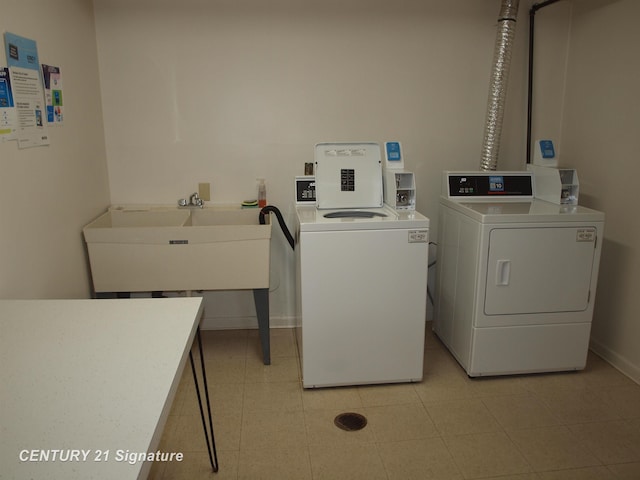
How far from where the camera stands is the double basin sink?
2770 millimetres

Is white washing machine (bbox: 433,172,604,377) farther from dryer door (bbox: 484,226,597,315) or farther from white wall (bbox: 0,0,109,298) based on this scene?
white wall (bbox: 0,0,109,298)

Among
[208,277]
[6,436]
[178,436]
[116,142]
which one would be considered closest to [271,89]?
[116,142]

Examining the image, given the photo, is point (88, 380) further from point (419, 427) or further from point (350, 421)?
point (419, 427)

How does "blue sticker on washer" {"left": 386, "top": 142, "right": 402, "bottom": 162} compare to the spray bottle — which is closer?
→ "blue sticker on washer" {"left": 386, "top": 142, "right": 402, "bottom": 162}

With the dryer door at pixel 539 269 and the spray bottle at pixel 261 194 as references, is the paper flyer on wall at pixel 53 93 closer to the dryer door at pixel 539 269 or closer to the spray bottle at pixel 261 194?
the spray bottle at pixel 261 194

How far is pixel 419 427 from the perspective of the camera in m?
2.46

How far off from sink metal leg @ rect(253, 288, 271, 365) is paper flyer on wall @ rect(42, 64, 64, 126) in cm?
140

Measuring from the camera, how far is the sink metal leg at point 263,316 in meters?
3.01

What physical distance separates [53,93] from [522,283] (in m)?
2.66

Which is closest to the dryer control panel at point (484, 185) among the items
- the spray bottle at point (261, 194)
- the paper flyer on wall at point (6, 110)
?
the spray bottle at point (261, 194)

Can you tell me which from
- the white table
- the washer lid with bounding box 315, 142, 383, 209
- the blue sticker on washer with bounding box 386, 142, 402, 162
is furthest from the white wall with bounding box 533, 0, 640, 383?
the white table

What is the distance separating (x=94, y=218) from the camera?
3.01 metres

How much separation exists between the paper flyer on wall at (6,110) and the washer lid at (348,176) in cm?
158

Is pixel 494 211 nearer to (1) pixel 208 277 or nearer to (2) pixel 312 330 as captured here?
(2) pixel 312 330
